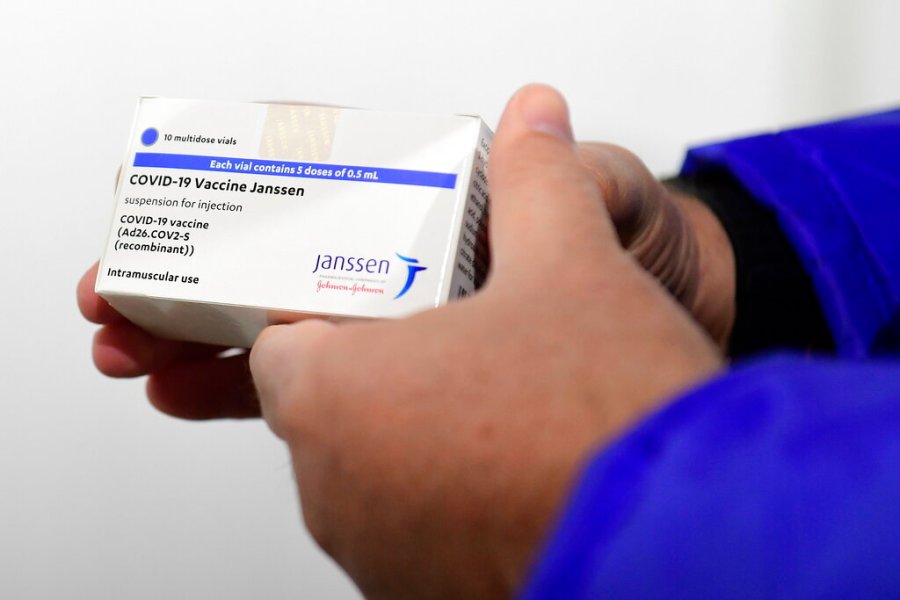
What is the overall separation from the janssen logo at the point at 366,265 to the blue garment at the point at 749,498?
201 mm

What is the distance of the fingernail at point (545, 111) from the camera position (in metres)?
0.43

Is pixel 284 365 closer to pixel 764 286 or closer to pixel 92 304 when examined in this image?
pixel 92 304

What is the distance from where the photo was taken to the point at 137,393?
74 centimetres

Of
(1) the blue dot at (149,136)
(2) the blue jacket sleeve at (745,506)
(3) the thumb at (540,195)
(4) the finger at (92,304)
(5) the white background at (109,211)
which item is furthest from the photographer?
(5) the white background at (109,211)

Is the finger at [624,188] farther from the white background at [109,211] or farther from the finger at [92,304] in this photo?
the finger at [92,304]

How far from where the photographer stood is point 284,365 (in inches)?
15.9

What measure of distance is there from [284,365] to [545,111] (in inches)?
7.3

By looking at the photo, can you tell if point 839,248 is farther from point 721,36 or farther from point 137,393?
point 137,393

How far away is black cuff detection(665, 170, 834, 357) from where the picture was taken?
0.64m

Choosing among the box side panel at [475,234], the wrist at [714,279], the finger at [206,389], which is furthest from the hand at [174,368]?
the wrist at [714,279]

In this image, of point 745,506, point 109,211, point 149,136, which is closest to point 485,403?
point 745,506

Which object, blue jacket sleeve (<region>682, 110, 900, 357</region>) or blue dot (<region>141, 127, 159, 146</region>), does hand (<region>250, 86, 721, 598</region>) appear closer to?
blue dot (<region>141, 127, 159, 146</region>)

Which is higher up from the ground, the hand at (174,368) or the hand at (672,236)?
the hand at (672,236)

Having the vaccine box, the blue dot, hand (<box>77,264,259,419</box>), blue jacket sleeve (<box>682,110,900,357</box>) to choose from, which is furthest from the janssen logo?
blue jacket sleeve (<box>682,110,900,357</box>)
